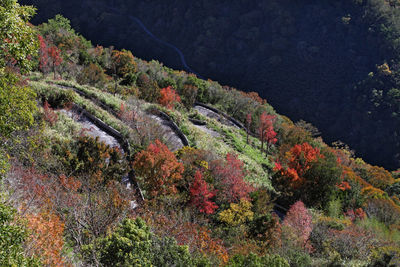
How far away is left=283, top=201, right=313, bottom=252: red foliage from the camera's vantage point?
65.8 ft

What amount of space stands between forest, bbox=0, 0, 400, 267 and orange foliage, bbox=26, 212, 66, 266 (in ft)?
0.16

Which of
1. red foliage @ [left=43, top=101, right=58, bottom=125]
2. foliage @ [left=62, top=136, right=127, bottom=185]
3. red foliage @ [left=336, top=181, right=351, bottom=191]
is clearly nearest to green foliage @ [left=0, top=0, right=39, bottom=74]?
foliage @ [left=62, top=136, right=127, bottom=185]

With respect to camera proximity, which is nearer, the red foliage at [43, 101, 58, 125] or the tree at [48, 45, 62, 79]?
the red foliage at [43, 101, 58, 125]

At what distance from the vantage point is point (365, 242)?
63.8 feet

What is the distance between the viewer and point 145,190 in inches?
768

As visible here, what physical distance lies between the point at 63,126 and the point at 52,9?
3724 inches

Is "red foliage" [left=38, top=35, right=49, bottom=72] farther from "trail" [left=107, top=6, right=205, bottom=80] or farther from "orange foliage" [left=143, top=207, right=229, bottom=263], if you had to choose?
"trail" [left=107, top=6, right=205, bottom=80]

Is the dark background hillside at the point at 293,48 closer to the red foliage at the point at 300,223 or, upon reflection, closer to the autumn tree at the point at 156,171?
the red foliage at the point at 300,223

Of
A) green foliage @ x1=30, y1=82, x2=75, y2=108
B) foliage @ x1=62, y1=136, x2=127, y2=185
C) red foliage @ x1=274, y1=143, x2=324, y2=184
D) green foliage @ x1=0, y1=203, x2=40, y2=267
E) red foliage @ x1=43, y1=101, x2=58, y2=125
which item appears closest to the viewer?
green foliage @ x1=0, y1=203, x2=40, y2=267

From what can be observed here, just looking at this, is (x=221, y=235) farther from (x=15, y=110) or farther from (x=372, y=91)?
(x=372, y=91)

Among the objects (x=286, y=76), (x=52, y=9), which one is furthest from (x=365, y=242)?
(x=52, y=9)

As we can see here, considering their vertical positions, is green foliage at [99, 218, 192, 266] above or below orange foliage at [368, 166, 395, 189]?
above

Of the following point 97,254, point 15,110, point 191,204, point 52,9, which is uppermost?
point 15,110

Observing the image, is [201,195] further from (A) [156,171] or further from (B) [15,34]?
(B) [15,34]
